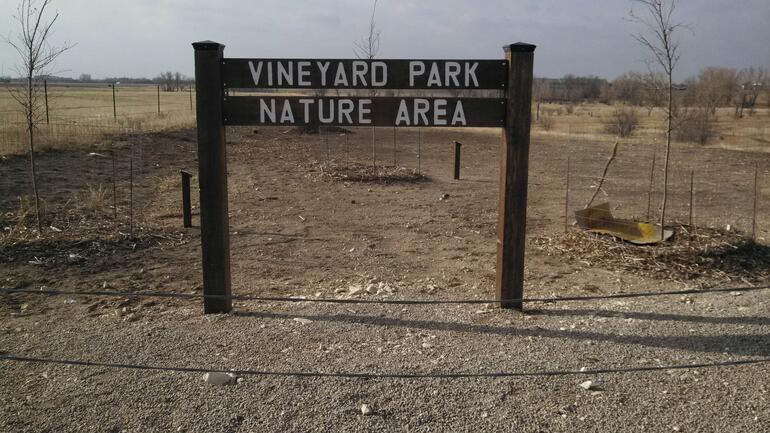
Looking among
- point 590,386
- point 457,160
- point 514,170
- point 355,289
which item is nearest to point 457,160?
point 457,160

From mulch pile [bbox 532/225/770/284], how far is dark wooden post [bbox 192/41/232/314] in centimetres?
432

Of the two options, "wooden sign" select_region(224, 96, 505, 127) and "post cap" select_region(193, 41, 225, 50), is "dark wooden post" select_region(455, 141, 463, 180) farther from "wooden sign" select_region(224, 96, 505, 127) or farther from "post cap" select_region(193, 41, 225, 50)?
"post cap" select_region(193, 41, 225, 50)

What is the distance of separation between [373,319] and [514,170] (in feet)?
5.66

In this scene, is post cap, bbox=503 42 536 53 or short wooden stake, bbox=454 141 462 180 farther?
short wooden stake, bbox=454 141 462 180

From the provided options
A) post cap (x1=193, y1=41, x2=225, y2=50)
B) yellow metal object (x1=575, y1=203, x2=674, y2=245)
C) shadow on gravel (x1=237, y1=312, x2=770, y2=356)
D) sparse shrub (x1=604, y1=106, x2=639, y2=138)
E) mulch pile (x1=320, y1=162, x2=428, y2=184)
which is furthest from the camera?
sparse shrub (x1=604, y1=106, x2=639, y2=138)

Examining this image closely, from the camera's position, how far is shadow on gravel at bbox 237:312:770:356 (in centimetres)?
493

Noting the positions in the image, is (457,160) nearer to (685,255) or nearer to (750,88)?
(685,255)

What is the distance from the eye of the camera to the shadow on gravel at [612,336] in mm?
4934

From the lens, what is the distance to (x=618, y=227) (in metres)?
9.08

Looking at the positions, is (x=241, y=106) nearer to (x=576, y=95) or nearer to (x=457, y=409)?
(x=457, y=409)

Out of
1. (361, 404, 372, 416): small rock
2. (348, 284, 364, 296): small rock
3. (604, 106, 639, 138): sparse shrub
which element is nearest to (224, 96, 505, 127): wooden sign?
(348, 284, 364, 296): small rock

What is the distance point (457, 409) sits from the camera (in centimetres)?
390

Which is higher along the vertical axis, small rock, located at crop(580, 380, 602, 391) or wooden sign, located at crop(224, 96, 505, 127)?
wooden sign, located at crop(224, 96, 505, 127)

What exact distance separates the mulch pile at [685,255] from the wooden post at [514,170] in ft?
7.53
